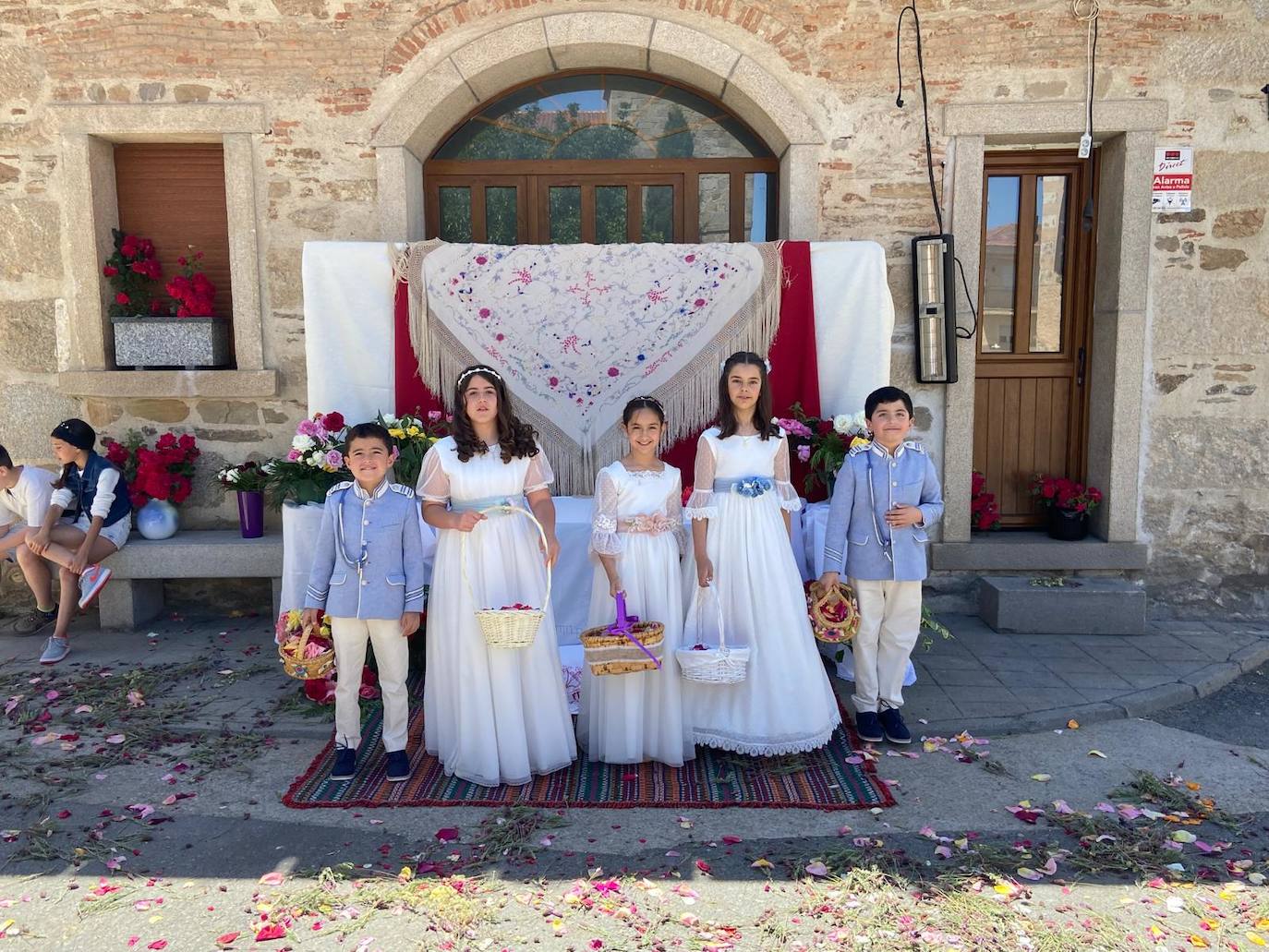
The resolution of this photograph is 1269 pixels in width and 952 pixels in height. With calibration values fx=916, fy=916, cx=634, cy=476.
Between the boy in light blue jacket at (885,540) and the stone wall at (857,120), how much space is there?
6.26ft

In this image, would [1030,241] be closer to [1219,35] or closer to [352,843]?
[1219,35]

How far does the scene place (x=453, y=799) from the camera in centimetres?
354

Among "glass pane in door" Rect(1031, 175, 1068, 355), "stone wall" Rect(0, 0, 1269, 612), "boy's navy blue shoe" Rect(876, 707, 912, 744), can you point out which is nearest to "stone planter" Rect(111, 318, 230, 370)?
"stone wall" Rect(0, 0, 1269, 612)

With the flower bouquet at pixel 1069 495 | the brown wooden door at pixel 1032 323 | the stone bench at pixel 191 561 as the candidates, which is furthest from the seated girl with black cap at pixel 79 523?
the flower bouquet at pixel 1069 495

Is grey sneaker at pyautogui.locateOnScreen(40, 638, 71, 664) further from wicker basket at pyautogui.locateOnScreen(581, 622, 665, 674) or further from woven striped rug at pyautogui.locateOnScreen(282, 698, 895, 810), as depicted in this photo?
wicker basket at pyautogui.locateOnScreen(581, 622, 665, 674)

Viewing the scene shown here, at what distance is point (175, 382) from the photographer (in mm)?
5730

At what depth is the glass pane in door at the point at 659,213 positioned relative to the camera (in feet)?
19.9

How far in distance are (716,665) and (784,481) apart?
34.3 inches

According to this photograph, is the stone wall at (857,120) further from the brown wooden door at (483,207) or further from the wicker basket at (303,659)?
the wicker basket at (303,659)

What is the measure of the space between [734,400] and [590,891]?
A: 78.6 inches

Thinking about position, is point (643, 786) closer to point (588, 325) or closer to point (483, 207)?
point (588, 325)

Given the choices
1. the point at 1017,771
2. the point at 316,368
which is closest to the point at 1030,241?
the point at 1017,771

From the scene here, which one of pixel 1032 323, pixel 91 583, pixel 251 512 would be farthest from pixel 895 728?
pixel 91 583

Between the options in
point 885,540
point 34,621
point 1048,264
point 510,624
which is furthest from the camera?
point 1048,264
